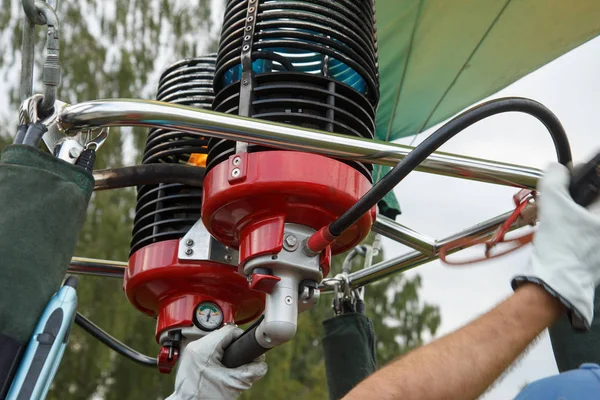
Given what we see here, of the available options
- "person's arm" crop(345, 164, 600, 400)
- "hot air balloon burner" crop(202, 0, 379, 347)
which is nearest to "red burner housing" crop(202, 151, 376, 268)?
"hot air balloon burner" crop(202, 0, 379, 347)

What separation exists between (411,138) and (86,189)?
1.08 m

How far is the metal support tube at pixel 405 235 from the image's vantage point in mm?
1456

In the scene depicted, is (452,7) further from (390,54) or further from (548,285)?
(548,285)

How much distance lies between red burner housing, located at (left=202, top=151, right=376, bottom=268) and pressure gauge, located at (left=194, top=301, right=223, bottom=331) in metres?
0.22

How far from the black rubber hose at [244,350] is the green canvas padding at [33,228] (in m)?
0.26

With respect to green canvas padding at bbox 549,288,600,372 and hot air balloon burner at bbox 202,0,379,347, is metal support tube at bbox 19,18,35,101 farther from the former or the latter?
green canvas padding at bbox 549,288,600,372

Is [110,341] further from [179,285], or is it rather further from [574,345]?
[574,345]

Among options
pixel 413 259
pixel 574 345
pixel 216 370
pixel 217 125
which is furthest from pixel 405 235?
pixel 217 125

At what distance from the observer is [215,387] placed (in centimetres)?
118

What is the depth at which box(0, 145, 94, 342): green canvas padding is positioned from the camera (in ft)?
2.91

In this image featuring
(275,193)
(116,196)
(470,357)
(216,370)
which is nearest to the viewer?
(470,357)

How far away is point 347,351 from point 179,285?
525 millimetres

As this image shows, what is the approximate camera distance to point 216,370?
117cm

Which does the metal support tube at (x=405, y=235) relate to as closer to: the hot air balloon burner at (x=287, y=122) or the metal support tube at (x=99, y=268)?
the hot air balloon burner at (x=287, y=122)
